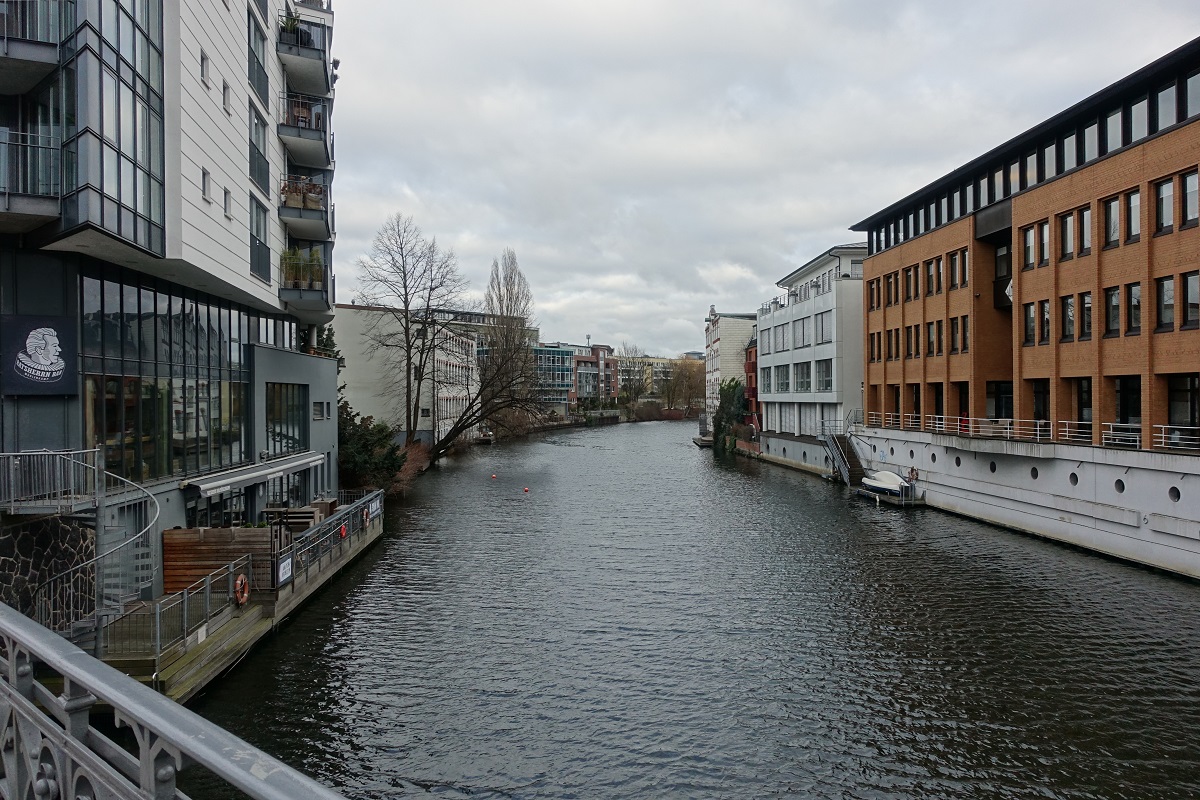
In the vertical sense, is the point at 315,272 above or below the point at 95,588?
above

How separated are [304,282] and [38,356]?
45.4 feet

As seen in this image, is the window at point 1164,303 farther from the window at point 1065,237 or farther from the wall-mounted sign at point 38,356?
the wall-mounted sign at point 38,356

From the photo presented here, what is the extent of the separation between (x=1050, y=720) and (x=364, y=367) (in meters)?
54.8

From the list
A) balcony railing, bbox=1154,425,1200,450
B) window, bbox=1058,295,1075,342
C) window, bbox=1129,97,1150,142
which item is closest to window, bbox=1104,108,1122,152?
window, bbox=1129,97,1150,142

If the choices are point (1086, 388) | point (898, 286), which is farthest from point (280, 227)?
point (898, 286)

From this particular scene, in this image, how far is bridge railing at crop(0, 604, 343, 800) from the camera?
2.22 m

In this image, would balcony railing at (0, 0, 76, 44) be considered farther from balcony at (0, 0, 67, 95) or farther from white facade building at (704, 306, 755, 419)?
white facade building at (704, 306, 755, 419)

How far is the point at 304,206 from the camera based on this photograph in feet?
94.5

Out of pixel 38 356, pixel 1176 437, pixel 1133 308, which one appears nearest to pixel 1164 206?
pixel 1133 308

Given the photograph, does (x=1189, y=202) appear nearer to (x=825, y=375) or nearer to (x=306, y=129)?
(x=306, y=129)

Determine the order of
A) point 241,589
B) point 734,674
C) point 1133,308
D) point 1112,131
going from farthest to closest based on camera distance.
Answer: point 1112,131, point 1133,308, point 241,589, point 734,674

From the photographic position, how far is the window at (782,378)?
6059cm

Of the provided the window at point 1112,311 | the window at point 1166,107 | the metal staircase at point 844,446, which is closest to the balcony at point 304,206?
the window at point 1112,311

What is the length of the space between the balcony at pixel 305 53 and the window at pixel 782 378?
1554 inches
